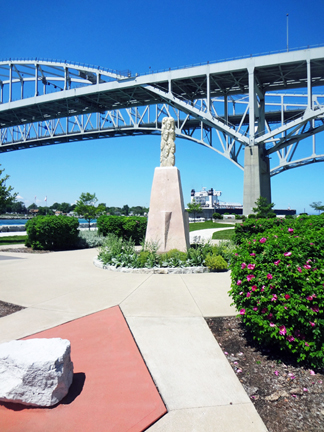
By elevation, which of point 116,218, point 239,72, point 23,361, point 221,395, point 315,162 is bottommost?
point 221,395

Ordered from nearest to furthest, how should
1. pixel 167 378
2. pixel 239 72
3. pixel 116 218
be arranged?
1. pixel 167 378
2. pixel 116 218
3. pixel 239 72

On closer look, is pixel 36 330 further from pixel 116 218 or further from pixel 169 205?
pixel 116 218

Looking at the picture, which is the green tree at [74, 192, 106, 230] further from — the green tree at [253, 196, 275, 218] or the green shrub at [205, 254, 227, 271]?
the green shrub at [205, 254, 227, 271]

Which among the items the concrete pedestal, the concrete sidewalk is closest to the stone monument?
the concrete pedestal

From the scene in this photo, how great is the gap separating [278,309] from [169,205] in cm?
738

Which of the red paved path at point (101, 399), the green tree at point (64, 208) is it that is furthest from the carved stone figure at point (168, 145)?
the green tree at point (64, 208)

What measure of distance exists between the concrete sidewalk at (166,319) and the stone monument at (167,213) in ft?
7.55

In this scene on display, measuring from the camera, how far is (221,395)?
2.82 metres

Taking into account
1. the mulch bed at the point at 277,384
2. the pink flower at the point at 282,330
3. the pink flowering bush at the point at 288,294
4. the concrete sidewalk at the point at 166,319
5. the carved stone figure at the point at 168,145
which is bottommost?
the mulch bed at the point at 277,384

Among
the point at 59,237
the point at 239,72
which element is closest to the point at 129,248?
the point at 59,237

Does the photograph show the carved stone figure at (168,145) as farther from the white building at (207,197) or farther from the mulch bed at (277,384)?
the white building at (207,197)

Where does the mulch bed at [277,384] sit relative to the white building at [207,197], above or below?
below

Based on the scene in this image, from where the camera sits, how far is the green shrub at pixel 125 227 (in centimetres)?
1636

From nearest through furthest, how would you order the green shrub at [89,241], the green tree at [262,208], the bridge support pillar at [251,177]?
the green shrub at [89,241] → the green tree at [262,208] → the bridge support pillar at [251,177]
